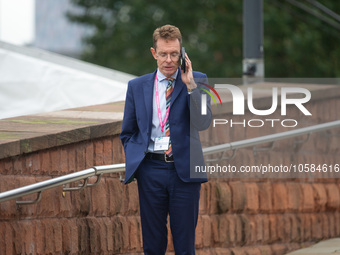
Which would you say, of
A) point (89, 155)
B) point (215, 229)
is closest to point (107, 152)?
point (89, 155)

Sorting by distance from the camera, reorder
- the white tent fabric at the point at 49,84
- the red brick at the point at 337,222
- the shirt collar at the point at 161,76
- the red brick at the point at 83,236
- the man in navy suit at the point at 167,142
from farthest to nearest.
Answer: the white tent fabric at the point at 49,84 < the red brick at the point at 337,222 < the red brick at the point at 83,236 < the shirt collar at the point at 161,76 < the man in navy suit at the point at 167,142

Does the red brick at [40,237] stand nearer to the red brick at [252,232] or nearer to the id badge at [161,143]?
the id badge at [161,143]

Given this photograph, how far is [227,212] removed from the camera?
666 centimetres

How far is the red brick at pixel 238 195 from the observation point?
22.0ft

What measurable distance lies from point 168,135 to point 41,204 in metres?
1.00

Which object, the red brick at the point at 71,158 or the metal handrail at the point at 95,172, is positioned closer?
the metal handrail at the point at 95,172

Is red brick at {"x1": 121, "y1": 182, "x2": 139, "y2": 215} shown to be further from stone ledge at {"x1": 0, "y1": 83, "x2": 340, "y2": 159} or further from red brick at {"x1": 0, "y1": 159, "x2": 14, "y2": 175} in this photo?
red brick at {"x1": 0, "y1": 159, "x2": 14, "y2": 175}

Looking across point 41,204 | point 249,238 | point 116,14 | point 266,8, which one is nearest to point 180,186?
point 41,204

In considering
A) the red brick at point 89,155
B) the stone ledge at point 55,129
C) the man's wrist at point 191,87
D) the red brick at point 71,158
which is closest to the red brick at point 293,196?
the stone ledge at point 55,129

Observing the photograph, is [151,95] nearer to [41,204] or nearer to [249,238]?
[41,204]

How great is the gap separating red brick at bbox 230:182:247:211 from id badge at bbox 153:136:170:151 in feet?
7.09

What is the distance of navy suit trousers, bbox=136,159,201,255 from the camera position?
182 inches

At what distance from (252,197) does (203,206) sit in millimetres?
670

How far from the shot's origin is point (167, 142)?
4.65 m
